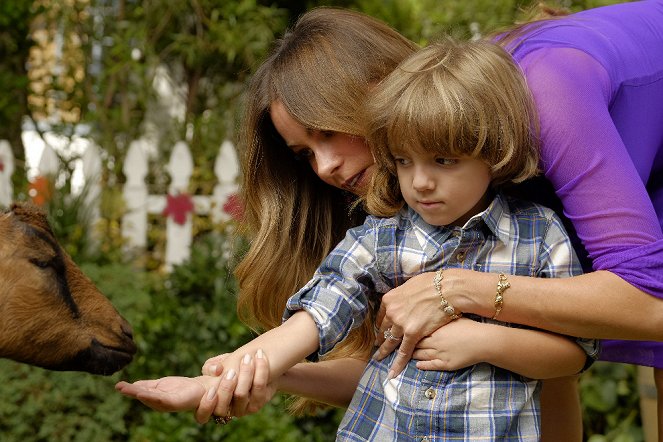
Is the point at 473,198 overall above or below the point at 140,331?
above

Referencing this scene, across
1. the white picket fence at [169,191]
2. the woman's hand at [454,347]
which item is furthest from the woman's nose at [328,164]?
the white picket fence at [169,191]

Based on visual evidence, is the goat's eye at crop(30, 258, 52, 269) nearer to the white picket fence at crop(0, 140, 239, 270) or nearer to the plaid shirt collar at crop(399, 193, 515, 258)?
the plaid shirt collar at crop(399, 193, 515, 258)

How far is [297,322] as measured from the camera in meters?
2.10

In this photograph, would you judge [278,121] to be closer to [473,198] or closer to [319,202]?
[319,202]

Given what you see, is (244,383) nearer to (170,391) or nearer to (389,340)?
(170,391)

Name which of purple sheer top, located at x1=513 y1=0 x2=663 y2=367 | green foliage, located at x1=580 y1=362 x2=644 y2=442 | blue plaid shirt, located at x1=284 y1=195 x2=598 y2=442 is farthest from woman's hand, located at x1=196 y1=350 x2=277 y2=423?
green foliage, located at x1=580 y1=362 x2=644 y2=442

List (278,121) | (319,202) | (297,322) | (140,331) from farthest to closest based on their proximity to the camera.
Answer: (140,331) → (319,202) → (278,121) → (297,322)

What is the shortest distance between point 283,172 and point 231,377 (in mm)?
994

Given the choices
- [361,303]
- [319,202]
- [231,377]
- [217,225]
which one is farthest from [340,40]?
[217,225]

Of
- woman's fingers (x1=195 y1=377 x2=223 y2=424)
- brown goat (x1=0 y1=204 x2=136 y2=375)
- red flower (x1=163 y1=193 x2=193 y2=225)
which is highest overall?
brown goat (x1=0 y1=204 x2=136 y2=375)

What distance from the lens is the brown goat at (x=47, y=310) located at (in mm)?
2109

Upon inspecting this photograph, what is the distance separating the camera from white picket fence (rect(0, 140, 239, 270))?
629 cm

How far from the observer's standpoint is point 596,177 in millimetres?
2146

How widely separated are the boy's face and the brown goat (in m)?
0.77
